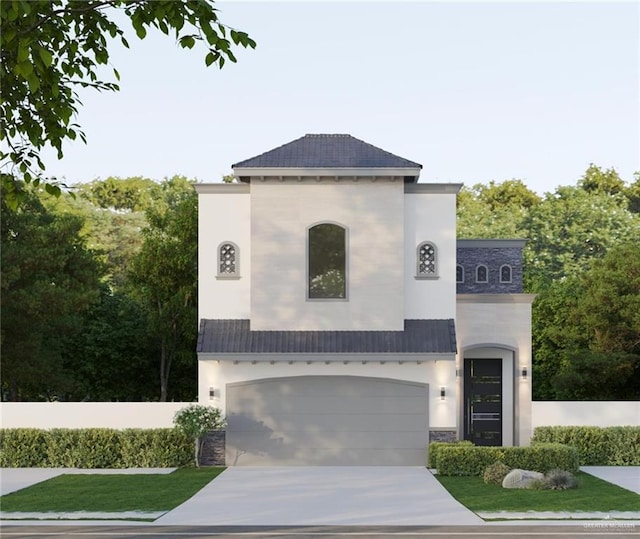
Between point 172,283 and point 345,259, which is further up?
point 345,259

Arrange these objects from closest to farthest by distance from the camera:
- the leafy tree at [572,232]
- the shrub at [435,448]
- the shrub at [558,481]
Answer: the shrub at [558,481]
the shrub at [435,448]
the leafy tree at [572,232]

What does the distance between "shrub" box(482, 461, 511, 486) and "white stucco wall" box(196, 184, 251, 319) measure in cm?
735

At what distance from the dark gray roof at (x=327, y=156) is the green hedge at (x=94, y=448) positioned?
268 inches

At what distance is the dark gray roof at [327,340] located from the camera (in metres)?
27.0

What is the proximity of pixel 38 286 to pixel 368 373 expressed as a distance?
11313mm

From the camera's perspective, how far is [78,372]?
4169 cm

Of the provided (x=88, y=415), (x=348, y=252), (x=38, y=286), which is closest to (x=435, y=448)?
(x=348, y=252)

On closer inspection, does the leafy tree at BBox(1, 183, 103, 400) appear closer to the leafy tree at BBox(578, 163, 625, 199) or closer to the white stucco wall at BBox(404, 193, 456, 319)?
the white stucco wall at BBox(404, 193, 456, 319)

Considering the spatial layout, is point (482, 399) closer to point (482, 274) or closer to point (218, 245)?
point (482, 274)

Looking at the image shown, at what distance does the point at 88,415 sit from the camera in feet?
92.0

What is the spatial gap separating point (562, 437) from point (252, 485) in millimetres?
8614

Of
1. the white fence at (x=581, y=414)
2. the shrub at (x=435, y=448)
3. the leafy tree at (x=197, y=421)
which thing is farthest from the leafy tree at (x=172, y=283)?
the white fence at (x=581, y=414)

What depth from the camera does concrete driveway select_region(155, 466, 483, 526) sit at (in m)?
18.0

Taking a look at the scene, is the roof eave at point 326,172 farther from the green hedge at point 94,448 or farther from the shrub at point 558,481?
the shrub at point 558,481
